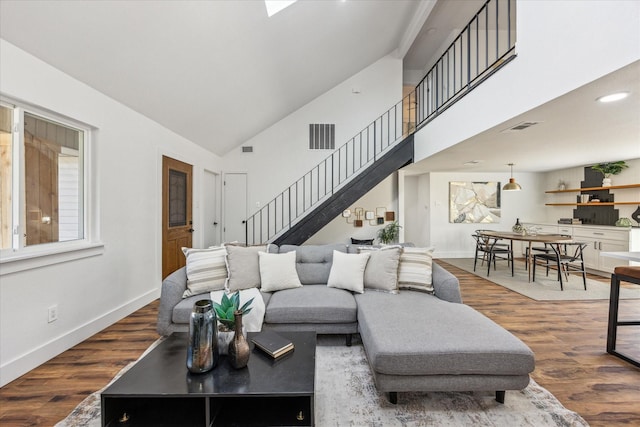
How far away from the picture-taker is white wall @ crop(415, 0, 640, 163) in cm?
154

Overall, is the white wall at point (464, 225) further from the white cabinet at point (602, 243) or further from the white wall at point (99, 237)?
the white wall at point (99, 237)

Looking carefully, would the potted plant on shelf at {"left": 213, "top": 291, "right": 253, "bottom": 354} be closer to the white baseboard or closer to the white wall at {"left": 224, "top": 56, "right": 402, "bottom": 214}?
the white baseboard

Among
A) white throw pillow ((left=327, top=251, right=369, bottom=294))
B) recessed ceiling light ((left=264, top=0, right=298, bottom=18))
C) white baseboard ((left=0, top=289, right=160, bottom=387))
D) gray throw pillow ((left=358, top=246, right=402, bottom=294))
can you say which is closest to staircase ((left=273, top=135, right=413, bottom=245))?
white throw pillow ((left=327, top=251, right=369, bottom=294))

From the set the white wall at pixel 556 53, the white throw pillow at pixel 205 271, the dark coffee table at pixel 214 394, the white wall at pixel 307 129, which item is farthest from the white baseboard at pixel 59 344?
the white wall at pixel 556 53

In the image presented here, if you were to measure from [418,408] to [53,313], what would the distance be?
299 centimetres

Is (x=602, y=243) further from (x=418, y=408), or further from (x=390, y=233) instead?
(x=418, y=408)

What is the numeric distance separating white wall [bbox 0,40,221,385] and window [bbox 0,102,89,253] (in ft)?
0.46

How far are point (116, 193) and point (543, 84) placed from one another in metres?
4.17

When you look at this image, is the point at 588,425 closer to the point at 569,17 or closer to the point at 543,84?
the point at 543,84

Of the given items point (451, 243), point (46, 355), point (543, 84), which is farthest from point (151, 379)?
point (451, 243)

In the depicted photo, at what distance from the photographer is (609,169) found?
17.7ft

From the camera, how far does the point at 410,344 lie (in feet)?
5.67

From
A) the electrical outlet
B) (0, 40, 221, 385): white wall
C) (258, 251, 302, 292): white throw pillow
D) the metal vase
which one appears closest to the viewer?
the metal vase

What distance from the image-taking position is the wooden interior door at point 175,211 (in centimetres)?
411
